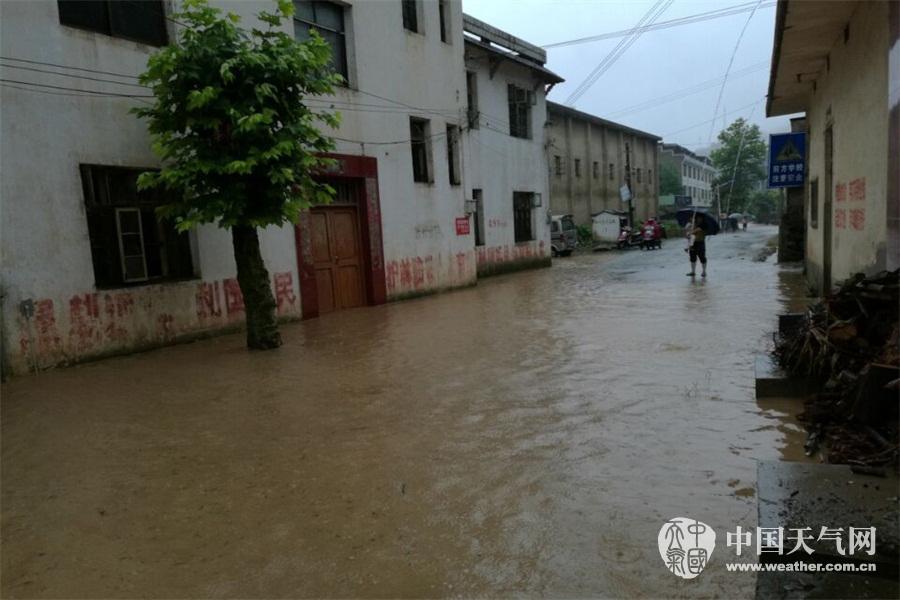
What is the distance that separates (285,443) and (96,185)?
579 cm

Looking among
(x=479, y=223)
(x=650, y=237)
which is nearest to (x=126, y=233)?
(x=479, y=223)

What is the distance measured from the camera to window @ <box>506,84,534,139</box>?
881 inches

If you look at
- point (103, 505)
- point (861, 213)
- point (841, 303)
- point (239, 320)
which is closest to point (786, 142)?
point (861, 213)

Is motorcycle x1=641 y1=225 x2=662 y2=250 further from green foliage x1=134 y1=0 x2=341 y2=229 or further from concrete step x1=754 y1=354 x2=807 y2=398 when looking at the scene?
concrete step x1=754 y1=354 x2=807 y2=398

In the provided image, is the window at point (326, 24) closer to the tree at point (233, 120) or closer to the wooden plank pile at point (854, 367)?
the tree at point (233, 120)

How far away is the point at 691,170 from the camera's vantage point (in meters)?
70.1

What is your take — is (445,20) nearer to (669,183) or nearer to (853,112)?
(853,112)

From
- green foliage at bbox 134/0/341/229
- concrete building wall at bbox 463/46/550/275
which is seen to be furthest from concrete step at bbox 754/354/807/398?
concrete building wall at bbox 463/46/550/275

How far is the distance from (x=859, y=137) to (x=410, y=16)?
1115 centimetres

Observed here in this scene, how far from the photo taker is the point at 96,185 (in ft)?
27.7

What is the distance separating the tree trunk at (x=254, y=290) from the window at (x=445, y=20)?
999 cm

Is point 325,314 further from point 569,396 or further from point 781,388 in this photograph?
point 781,388

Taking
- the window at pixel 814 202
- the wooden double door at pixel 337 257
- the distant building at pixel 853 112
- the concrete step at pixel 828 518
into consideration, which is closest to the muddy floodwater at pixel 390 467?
the concrete step at pixel 828 518
